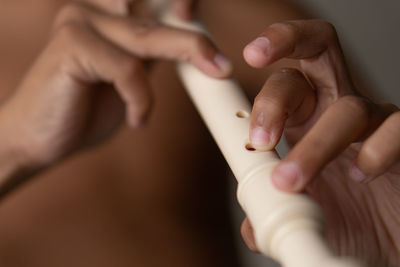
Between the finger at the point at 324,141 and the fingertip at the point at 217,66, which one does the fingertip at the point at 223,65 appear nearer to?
the fingertip at the point at 217,66

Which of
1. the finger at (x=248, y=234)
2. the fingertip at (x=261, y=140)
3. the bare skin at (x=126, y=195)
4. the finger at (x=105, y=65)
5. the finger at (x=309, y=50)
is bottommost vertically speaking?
the bare skin at (x=126, y=195)

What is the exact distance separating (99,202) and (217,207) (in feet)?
0.92

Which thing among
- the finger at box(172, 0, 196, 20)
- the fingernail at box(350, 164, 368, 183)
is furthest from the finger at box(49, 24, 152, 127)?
the fingernail at box(350, 164, 368, 183)

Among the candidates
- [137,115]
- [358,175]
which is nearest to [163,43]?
[137,115]

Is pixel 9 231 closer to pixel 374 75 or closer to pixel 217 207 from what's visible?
pixel 217 207

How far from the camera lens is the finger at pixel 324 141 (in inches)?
13.5

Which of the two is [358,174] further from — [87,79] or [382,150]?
[87,79]

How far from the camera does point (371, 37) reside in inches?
34.7

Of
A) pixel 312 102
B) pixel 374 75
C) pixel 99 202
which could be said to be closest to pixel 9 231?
pixel 99 202

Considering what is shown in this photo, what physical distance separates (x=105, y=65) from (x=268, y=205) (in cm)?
40

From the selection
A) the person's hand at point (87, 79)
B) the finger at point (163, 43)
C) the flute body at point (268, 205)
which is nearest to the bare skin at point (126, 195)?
the person's hand at point (87, 79)

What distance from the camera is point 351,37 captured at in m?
0.90

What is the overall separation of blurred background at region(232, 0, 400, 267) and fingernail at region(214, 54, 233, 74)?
0.13 metres

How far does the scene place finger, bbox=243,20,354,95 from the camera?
0.41 m
